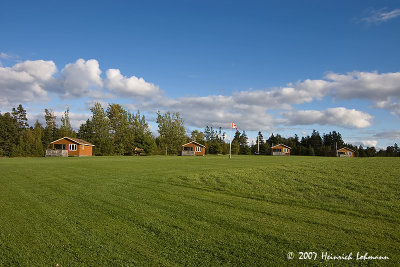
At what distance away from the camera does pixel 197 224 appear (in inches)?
239

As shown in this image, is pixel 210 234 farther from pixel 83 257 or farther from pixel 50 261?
pixel 50 261

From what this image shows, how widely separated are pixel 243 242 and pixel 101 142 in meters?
65.4

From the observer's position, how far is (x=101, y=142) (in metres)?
65.4

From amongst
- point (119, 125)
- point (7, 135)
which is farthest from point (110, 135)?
point (7, 135)

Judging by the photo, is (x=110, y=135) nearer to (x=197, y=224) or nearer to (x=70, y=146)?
(x=70, y=146)

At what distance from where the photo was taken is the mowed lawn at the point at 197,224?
4.44 meters

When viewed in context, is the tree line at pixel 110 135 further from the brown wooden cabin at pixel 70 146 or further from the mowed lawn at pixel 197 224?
the mowed lawn at pixel 197 224

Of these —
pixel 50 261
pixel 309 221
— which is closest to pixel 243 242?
pixel 309 221

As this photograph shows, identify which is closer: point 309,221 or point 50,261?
point 50,261

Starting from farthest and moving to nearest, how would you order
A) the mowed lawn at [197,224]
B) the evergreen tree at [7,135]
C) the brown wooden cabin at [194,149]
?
the brown wooden cabin at [194,149], the evergreen tree at [7,135], the mowed lawn at [197,224]

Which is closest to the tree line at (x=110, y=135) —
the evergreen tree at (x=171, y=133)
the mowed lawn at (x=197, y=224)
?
the evergreen tree at (x=171, y=133)

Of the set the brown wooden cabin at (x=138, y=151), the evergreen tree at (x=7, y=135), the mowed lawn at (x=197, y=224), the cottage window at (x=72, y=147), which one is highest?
the evergreen tree at (x=7, y=135)

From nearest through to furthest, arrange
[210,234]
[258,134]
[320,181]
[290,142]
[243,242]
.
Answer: [243,242] → [210,234] → [320,181] → [290,142] → [258,134]

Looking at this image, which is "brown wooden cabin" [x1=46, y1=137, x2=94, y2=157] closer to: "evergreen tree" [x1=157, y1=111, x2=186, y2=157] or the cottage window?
the cottage window
